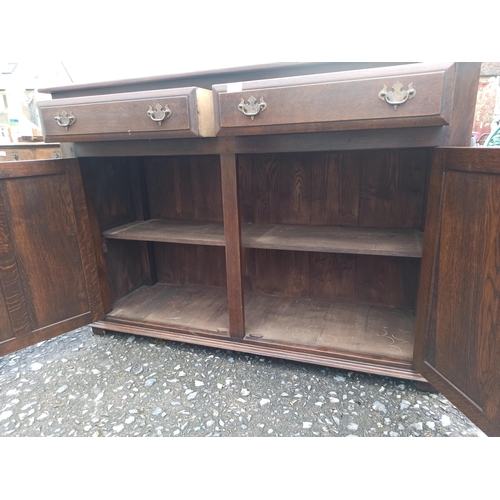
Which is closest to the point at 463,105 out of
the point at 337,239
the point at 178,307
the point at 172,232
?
the point at 337,239

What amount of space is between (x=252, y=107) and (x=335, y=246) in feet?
1.77

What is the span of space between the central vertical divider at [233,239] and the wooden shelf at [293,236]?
3.5 inches

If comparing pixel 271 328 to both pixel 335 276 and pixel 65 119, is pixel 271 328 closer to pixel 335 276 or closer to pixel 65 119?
pixel 335 276

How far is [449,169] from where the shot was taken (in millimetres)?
853

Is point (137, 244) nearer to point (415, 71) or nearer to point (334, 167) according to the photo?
point (334, 167)

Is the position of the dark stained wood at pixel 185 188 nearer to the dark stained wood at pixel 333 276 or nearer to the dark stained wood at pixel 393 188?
the dark stained wood at pixel 333 276

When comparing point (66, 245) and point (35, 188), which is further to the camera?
point (66, 245)

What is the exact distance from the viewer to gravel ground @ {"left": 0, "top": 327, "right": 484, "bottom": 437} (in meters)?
1.00

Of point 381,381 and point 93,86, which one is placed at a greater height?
point 93,86

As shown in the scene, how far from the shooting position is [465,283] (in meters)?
0.82

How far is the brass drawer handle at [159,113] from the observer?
1009 mm

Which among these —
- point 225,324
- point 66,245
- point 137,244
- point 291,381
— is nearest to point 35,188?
point 66,245

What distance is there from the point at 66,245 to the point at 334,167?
3.62ft

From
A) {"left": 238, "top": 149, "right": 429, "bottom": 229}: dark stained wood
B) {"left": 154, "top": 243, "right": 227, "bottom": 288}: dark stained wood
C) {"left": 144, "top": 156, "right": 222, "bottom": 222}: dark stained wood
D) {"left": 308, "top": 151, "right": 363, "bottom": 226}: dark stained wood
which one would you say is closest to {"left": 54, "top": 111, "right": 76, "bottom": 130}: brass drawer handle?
{"left": 144, "top": 156, "right": 222, "bottom": 222}: dark stained wood
